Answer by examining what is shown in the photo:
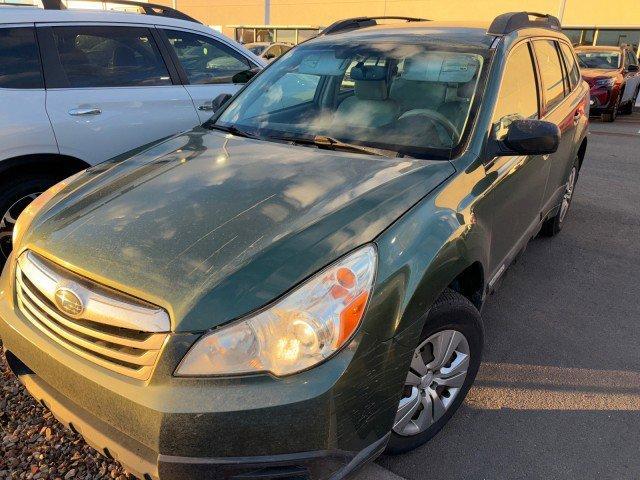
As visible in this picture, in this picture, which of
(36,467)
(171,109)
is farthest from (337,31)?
(36,467)

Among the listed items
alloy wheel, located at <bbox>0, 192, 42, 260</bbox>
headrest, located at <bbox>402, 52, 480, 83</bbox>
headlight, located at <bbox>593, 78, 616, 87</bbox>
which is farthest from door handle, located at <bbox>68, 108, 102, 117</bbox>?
headlight, located at <bbox>593, 78, 616, 87</bbox>

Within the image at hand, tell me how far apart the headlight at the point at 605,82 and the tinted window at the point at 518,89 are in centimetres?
980

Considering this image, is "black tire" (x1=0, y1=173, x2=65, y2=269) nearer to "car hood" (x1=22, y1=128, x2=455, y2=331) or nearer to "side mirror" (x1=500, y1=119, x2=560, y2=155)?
"car hood" (x1=22, y1=128, x2=455, y2=331)

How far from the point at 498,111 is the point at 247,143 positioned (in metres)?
1.30

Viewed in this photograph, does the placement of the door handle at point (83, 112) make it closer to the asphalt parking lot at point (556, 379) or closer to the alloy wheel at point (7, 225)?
the alloy wheel at point (7, 225)

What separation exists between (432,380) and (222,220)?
1.12 m

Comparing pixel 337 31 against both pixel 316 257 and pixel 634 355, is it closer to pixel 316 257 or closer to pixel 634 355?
pixel 316 257

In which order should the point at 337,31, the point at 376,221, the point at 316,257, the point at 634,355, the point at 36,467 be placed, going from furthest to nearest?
the point at 337,31, the point at 634,355, the point at 36,467, the point at 376,221, the point at 316,257

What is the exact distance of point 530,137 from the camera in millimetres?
2420

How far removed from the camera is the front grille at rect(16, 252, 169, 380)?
163 cm

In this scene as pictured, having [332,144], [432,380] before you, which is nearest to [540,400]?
[432,380]

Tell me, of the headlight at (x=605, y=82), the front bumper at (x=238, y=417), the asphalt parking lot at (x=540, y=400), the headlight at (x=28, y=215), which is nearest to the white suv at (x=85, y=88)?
the headlight at (x=28, y=215)

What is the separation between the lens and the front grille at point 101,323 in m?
1.63

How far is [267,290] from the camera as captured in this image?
1.62 metres
